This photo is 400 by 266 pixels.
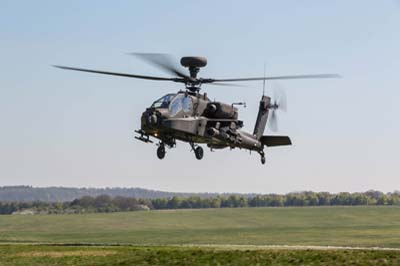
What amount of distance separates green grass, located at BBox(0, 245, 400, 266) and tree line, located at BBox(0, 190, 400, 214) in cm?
12495

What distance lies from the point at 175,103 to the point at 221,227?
3525 inches

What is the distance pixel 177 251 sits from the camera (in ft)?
145

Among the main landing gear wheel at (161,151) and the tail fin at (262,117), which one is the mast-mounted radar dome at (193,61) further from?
the tail fin at (262,117)

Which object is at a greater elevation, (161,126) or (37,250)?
(161,126)

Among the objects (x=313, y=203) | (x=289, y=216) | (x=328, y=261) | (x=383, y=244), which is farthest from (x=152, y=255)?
(x=313, y=203)

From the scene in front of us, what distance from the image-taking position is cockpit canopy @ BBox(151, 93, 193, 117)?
44.0 meters

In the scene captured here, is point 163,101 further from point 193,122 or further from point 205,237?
point 205,237

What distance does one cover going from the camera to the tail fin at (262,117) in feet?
177

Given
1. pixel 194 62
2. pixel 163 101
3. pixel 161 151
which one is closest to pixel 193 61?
pixel 194 62

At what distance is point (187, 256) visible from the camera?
42.3 metres

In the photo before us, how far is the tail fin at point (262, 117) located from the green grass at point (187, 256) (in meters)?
12.2

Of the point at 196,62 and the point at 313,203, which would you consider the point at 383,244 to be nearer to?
the point at 196,62

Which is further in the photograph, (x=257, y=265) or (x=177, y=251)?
(x=177, y=251)

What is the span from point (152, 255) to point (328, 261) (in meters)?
10.6
